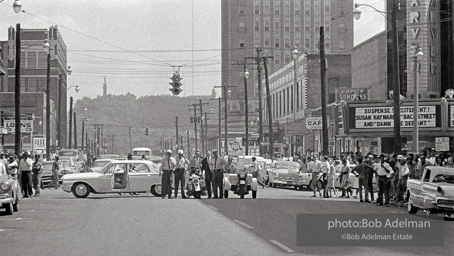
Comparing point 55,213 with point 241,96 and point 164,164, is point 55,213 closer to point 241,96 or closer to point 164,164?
point 164,164

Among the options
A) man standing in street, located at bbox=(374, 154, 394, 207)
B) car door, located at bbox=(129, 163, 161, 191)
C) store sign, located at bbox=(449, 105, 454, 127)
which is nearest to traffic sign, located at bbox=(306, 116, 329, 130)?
store sign, located at bbox=(449, 105, 454, 127)

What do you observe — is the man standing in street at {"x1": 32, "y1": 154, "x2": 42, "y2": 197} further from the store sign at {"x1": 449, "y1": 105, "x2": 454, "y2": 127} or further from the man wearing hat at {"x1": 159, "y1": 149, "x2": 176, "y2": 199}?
the store sign at {"x1": 449, "y1": 105, "x2": 454, "y2": 127}

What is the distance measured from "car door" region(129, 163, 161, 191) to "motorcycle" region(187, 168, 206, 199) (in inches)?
62.7

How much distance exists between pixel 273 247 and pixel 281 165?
3292 cm

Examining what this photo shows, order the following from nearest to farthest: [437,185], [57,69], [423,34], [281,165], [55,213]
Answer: [437,185]
[55,213]
[281,165]
[423,34]
[57,69]

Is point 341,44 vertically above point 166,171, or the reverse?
point 341,44

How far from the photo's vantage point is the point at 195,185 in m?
34.2

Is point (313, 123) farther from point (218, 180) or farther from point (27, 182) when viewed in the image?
point (27, 182)

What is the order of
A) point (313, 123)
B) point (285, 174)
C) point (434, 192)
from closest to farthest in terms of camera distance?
point (434, 192) < point (285, 174) < point (313, 123)

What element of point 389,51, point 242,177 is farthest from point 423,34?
point 242,177

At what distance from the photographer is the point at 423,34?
2650 inches

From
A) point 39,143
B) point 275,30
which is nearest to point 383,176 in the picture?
point 39,143

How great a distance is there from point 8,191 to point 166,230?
26.6ft

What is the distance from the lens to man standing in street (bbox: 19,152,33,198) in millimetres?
35719
